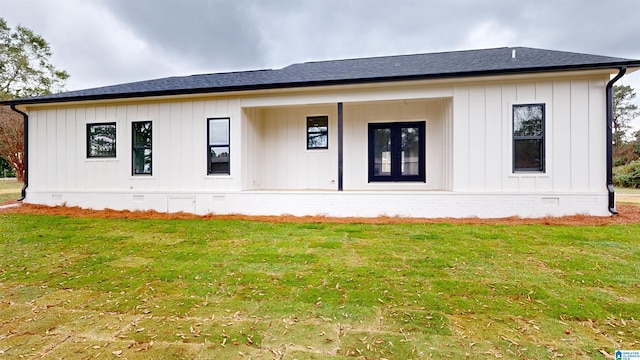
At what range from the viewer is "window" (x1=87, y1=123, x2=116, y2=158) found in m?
8.91

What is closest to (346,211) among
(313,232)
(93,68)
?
(313,232)

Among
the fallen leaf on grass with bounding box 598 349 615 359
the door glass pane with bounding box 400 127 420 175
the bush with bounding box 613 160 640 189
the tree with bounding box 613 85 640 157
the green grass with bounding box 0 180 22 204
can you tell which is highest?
the tree with bounding box 613 85 640 157

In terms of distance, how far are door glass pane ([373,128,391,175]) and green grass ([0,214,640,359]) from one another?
4.18m

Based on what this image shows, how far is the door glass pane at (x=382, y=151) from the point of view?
9.32 metres

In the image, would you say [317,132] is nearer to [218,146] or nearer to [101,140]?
[218,146]

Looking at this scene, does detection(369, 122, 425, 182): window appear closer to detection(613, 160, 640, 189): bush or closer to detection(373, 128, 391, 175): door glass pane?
detection(373, 128, 391, 175): door glass pane

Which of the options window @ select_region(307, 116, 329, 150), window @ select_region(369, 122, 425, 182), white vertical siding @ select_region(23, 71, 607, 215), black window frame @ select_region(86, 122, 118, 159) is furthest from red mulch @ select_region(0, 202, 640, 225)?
window @ select_region(307, 116, 329, 150)

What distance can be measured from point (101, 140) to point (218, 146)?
150 inches

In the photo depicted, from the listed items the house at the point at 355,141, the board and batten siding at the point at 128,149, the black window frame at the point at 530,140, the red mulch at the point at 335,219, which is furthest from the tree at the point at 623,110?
the board and batten siding at the point at 128,149

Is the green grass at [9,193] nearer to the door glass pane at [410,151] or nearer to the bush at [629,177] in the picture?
the door glass pane at [410,151]

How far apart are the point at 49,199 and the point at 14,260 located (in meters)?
6.29

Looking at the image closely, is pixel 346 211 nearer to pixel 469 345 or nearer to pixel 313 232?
pixel 313 232

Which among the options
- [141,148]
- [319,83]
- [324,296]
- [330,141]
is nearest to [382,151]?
[330,141]

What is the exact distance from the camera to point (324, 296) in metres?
2.92
